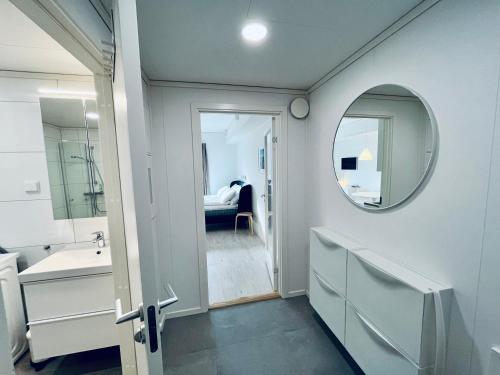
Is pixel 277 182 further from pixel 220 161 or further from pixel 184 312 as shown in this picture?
pixel 220 161

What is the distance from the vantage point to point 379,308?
1266 mm

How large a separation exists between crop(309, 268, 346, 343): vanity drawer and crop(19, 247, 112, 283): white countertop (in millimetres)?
1634

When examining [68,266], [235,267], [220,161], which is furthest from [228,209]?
[68,266]

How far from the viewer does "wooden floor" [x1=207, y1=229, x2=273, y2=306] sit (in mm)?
2551

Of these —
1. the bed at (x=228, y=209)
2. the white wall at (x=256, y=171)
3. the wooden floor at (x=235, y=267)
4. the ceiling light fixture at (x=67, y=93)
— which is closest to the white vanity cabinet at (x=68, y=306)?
the wooden floor at (x=235, y=267)

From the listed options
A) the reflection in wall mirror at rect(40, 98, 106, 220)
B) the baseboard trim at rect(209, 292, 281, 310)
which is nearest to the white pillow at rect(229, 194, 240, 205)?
the baseboard trim at rect(209, 292, 281, 310)

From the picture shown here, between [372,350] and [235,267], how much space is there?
2.08 metres

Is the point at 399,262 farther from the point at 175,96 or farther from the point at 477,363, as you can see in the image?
the point at 175,96

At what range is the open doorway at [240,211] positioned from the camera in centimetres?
259

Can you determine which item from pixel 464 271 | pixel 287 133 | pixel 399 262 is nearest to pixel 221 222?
pixel 287 133

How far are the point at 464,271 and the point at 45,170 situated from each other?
2740mm

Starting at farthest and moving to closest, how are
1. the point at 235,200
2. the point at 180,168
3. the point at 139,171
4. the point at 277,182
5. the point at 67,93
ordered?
the point at 235,200
the point at 277,182
the point at 180,168
the point at 67,93
the point at 139,171

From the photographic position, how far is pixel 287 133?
2246 millimetres

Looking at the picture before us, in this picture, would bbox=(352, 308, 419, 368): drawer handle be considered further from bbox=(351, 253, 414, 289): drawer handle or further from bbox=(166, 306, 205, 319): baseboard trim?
bbox=(166, 306, 205, 319): baseboard trim
